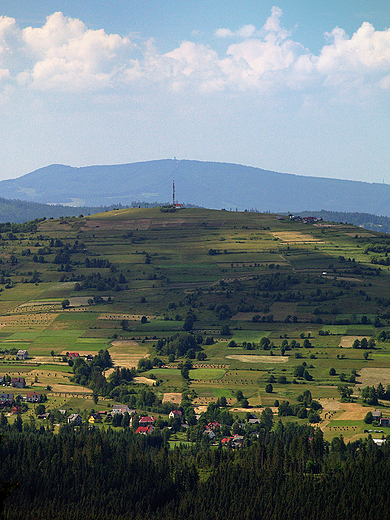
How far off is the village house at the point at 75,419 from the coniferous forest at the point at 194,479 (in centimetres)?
1104

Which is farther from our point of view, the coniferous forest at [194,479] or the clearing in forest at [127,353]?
the clearing in forest at [127,353]

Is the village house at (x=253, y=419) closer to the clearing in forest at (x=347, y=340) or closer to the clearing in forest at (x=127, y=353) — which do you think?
the clearing in forest at (x=127, y=353)

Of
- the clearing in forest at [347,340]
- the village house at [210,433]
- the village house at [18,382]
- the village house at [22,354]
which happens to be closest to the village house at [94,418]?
the village house at [210,433]

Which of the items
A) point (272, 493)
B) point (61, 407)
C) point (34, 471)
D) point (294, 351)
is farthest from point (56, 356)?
point (272, 493)

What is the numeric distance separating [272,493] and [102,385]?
59371 millimetres

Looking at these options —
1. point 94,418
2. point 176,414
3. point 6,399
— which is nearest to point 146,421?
point 176,414

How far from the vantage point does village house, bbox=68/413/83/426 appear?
127 m

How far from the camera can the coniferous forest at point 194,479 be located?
93500 millimetres

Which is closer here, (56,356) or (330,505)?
(330,505)

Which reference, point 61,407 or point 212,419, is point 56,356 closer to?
point 61,407

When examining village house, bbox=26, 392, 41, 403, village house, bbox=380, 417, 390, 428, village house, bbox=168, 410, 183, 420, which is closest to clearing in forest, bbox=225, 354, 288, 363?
village house, bbox=168, 410, 183, 420

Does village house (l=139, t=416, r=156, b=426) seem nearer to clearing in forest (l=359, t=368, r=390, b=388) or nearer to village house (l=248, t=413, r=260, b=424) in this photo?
village house (l=248, t=413, r=260, b=424)

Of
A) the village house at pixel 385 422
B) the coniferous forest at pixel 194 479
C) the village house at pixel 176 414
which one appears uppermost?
the village house at pixel 385 422

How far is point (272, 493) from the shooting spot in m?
97.1
